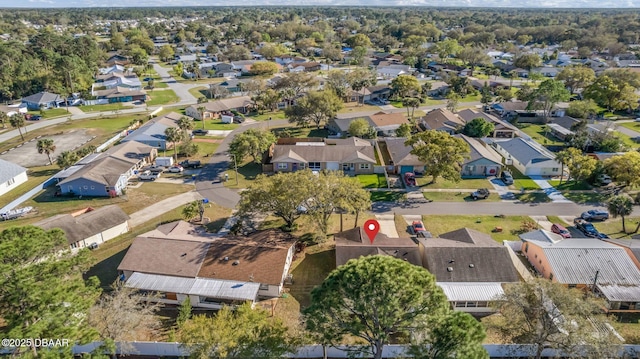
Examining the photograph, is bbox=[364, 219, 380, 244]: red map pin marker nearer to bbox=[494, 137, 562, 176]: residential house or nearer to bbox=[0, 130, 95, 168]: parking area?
bbox=[494, 137, 562, 176]: residential house

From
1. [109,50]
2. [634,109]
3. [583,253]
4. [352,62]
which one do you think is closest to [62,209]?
[583,253]

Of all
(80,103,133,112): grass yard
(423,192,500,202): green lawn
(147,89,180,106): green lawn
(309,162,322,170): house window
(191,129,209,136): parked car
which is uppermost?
(147,89,180,106): green lawn

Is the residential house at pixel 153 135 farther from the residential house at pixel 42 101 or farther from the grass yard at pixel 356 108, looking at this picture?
the grass yard at pixel 356 108

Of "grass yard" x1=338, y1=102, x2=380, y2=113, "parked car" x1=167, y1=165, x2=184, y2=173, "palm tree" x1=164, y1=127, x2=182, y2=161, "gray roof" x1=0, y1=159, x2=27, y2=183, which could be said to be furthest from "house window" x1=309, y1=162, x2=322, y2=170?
"gray roof" x1=0, y1=159, x2=27, y2=183

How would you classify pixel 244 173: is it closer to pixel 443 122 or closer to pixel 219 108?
pixel 219 108

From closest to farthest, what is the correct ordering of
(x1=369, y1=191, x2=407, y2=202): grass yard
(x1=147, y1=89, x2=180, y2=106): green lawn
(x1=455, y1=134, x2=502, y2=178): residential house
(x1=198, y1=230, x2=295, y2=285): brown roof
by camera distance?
(x1=198, y1=230, x2=295, y2=285): brown roof < (x1=369, y1=191, x2=407, y2=202): grass yard < (x1=455, y1=134, x2=502, y2=178): residential house < (x1=147, y1=89, x2=180, y2=106): green lawn

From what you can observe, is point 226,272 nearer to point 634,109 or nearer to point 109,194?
point 109,194
